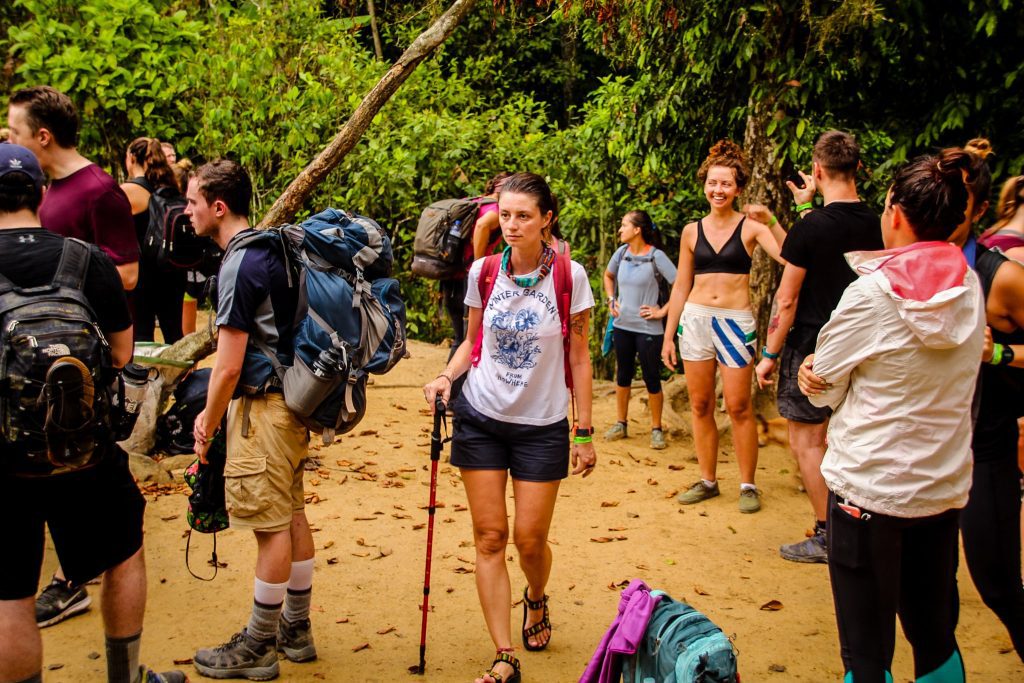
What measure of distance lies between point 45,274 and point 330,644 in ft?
6.93

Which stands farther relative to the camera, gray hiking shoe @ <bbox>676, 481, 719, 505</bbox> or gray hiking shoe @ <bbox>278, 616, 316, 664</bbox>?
gray hiking shoe @ <bbox>676, 481, 719, 505</bbox>

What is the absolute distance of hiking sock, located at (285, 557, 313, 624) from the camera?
3900 millimetres

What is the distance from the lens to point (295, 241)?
11.9 feet

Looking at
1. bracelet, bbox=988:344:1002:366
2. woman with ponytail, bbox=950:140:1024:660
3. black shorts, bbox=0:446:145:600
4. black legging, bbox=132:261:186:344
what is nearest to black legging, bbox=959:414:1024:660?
woman with ponytail, bbox=950:140:1024:660

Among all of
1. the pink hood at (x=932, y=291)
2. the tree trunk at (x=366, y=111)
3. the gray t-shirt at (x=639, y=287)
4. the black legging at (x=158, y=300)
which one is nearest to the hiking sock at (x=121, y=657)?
the pink hood at (x=932, y=291)

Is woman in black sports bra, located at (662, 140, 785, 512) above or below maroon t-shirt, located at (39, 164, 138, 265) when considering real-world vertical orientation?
below

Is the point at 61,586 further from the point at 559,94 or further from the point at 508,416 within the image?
the point at 559,94

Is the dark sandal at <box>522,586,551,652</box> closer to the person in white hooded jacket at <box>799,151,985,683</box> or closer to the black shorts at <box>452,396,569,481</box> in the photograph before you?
the black shorts at <box>452,396,569,481</box>

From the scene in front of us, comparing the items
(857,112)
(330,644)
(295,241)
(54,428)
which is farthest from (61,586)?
(857,112)

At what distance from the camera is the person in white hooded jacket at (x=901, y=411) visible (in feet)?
8.75

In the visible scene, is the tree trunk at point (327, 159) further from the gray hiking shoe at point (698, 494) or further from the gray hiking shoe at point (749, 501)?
the gray hiking shoe at point (749, 501)

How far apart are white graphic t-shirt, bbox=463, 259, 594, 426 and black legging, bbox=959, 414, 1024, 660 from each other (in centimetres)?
160

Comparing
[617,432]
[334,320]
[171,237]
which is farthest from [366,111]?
[617,432]

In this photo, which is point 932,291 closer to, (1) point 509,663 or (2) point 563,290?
(2) point 563,290
